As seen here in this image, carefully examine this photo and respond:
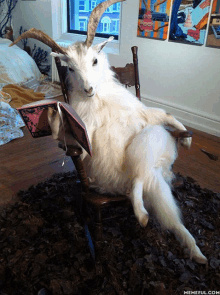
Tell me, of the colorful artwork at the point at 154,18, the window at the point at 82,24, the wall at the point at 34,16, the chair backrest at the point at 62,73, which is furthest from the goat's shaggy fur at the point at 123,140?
the wall at the point at 34,16

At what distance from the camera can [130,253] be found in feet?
4.58

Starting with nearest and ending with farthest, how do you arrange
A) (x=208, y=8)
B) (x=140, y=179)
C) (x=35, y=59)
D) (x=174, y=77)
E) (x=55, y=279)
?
(x=140, y=179)
(x=55, y=279)
(x=208, y=8)
(x=174, y=77)
(x=35, y=59)

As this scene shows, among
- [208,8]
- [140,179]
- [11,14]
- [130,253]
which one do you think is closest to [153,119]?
[140,179]

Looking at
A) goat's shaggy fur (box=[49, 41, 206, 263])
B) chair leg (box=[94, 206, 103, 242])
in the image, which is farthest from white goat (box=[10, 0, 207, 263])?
chair leg (box=[94, 206, 103, 242])

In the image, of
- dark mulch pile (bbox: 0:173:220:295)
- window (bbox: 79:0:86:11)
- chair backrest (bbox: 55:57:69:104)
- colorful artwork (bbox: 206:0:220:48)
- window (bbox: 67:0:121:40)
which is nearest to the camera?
dark mulch pile (bbox: 0:173:220:295)

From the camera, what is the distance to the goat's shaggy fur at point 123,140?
1.12 meters

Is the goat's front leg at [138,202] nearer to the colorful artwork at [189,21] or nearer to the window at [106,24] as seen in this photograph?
the colorful artwork at [189,21]

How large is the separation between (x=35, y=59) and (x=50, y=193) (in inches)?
140

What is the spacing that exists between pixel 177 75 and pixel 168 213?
2.20 m

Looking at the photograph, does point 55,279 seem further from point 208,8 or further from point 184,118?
point 208,8

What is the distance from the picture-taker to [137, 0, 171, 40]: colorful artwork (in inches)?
112

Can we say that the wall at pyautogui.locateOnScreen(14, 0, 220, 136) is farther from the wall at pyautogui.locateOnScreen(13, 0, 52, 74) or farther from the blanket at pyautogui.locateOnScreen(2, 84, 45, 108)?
the wall at pyautogui.locateOnScreen(13, 0, 52, 74)

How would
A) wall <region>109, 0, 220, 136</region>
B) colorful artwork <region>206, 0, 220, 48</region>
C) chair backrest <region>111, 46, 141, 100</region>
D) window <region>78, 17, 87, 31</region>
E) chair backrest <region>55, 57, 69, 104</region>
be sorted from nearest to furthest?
chair backrest <region>55, 57, 69, 104</region> < chair backrest <region>111, 46, 141, 100</region> < colorful artwork <region>206, 0, 220, 48</region> < wall <region>109, 0, 220, 136</region> < window <region>78, 17, 87, 31</region>

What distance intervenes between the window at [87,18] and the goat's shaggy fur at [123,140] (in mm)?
2648
